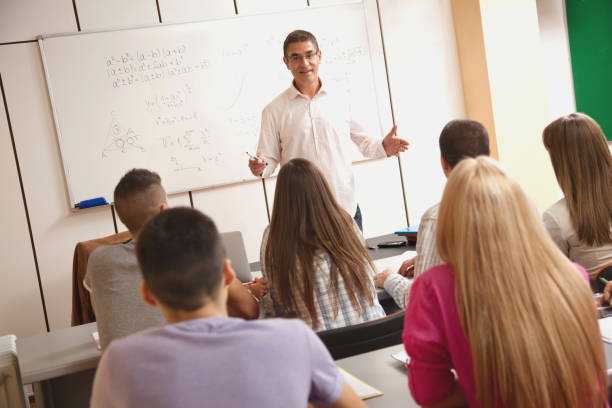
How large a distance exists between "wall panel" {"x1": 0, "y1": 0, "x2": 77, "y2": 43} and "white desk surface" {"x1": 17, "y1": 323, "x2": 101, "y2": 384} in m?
2.34

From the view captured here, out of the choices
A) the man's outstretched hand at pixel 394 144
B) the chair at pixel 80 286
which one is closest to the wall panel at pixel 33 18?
the chair at pixel 80 286

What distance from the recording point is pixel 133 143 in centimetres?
386

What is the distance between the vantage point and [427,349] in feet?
3.56

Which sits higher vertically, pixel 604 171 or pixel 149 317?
pixel 604 171

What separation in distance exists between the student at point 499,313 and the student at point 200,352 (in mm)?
209

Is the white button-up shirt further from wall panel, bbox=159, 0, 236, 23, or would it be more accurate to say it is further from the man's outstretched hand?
wall panel, bbox=159, 0, 236, 23

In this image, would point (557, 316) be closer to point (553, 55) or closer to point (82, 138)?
point (82, 138)

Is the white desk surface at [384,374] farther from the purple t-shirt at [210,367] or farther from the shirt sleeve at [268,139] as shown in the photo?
the shirt sleeve at [268,139]

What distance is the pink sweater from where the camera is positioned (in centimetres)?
108

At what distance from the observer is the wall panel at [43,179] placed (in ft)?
12.1

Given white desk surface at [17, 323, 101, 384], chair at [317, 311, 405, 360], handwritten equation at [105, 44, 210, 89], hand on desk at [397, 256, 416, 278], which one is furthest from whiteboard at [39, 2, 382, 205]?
chair at [317, 311, 405, 360]

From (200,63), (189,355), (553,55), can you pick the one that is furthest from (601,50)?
(189,355)

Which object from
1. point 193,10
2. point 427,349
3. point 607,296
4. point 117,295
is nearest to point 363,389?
point 427,349

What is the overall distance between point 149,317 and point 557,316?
3.88 feet
